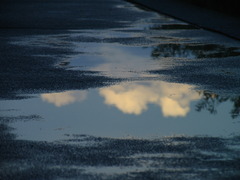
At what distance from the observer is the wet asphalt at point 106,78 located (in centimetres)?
673

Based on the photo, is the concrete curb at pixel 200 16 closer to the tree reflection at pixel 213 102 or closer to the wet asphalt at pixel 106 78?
the wet asphalt at pixel 106 78

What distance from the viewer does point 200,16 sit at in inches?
947

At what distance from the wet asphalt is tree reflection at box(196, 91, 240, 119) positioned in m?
0.15

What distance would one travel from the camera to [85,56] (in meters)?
14.4

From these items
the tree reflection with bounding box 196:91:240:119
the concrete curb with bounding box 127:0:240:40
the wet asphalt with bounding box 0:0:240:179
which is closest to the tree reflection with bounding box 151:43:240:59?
the wet asphalt with bounding box 0:0:240:179

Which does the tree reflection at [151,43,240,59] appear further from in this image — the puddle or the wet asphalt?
the puddle

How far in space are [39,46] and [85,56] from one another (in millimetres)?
1878

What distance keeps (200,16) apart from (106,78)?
41.7ft

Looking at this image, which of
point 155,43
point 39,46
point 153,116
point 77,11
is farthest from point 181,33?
point 153,116

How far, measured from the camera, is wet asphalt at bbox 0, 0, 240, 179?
6.73 meters

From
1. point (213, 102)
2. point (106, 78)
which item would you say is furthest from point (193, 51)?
point (213, 102)

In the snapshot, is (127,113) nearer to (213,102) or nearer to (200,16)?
(213,102)

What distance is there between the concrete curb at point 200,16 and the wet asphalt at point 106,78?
42 cm

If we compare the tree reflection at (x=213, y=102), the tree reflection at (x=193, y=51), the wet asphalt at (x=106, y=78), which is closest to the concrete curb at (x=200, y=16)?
the wet asphalt at (x=106, y=78)
